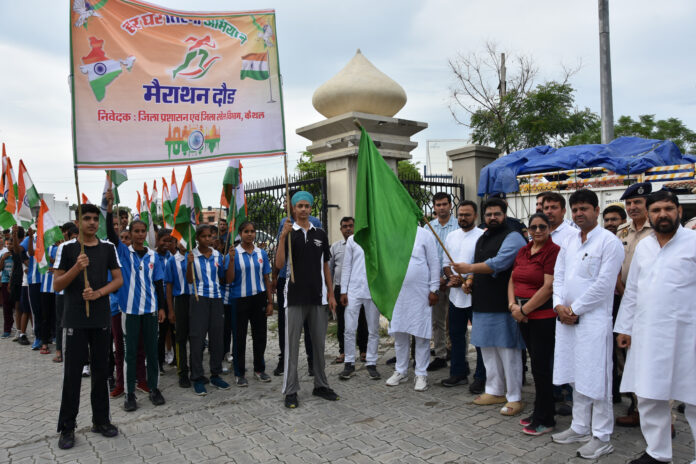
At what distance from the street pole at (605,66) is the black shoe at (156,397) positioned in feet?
34.8

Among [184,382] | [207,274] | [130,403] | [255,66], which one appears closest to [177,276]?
[207,274]

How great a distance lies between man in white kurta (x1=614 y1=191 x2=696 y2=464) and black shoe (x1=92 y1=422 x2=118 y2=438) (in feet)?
13.6

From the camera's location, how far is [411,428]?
172 inches

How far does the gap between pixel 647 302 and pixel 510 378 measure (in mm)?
1605

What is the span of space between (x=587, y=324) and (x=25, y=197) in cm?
748

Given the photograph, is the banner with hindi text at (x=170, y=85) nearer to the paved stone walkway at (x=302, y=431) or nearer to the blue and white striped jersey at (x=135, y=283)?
the blue and white striped jersey at (x=135, y=283)

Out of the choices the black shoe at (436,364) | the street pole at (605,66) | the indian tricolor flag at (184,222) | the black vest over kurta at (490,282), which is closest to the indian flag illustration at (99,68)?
the indian tricolor flag at (184,222)

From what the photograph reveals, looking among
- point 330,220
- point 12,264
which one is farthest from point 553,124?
point 12,264

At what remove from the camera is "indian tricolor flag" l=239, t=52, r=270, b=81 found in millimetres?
5059

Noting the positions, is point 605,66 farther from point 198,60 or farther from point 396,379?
point 198,60

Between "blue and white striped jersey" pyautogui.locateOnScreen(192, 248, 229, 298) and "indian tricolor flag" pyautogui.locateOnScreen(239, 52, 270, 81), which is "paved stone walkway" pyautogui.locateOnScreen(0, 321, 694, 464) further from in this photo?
"indian tricolor flag" pyautogui.locateOnScreen(239, 52, 270, 81)

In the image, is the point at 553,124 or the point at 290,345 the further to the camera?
the point at 553,124

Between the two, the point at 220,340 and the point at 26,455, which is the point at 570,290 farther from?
the point at 26,455

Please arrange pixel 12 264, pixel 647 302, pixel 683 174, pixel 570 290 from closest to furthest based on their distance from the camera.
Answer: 1. pixel 647 302
2. pixel 570 290
3. pixel 683 174
4. pixel 12 264
